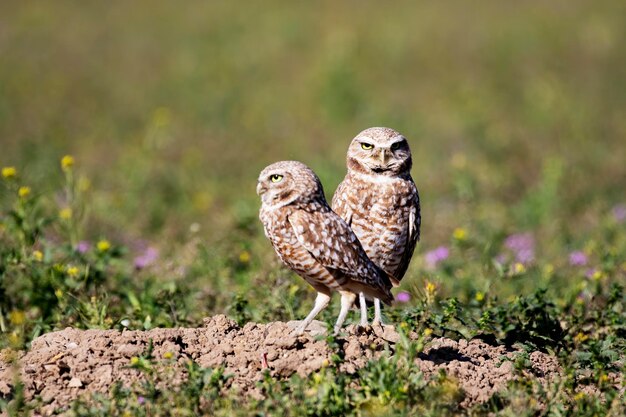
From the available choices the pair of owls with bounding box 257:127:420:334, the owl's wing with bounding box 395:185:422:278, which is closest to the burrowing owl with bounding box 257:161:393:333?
the pair of owls with bounding box 257:127:420:334

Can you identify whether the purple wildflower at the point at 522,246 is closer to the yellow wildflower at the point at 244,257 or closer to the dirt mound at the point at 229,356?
the yellow wildflower at the point at 244,257

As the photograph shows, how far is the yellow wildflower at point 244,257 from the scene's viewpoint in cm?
756

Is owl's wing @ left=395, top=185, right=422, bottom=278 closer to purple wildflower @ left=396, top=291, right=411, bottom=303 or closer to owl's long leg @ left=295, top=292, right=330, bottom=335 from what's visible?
purple wildflower @ left=396, top=291, right=411, bottom=303

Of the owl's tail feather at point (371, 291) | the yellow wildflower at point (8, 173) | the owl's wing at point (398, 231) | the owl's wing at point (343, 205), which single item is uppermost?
the yellow wildflower at point (8, 173)

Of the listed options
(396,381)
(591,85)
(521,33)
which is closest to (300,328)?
(396,381)

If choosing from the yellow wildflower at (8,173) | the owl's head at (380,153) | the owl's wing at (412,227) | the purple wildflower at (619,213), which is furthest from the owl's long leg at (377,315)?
the purple wildflower at (619,213)

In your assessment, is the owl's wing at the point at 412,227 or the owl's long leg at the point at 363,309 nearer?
the owl's long leg at the point at 363,309

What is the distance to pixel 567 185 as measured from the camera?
456 inches

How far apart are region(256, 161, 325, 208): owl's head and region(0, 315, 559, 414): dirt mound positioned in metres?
0.78

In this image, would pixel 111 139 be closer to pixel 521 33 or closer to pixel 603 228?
pixel 603 228

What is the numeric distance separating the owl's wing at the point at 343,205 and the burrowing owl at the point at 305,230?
2.47ft

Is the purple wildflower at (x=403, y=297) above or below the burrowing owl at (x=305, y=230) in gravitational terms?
below

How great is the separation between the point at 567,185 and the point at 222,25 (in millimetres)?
11820

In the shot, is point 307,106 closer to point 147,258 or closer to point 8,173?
point 147,258
